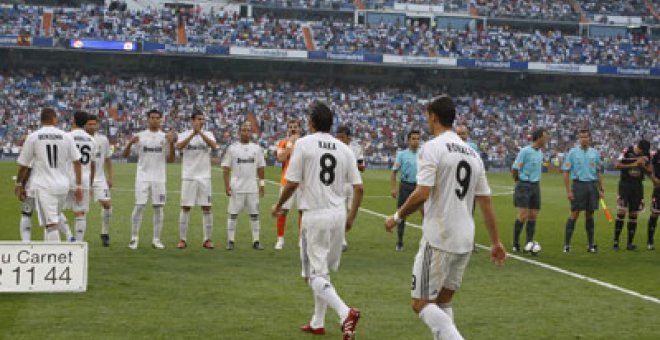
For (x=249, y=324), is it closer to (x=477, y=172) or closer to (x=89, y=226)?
(x=477, y=172)

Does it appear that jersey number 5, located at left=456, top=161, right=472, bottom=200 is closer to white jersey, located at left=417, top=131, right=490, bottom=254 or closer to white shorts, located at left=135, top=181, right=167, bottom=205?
white jersey, located at left=417, top=131, right=490, bottom=254

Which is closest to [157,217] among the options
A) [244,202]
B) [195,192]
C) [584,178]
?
[195,192]

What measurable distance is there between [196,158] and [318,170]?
7.73 m

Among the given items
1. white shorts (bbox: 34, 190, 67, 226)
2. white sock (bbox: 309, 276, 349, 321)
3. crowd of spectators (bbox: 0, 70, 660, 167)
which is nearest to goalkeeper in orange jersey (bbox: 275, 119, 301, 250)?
white shorts (bbox: 34, 190, 67, 226)

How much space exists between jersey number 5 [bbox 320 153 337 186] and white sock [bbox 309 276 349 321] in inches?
37.0

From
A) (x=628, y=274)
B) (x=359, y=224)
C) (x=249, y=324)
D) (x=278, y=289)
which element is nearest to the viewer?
(x=249, y=324)

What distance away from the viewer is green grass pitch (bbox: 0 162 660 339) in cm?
994

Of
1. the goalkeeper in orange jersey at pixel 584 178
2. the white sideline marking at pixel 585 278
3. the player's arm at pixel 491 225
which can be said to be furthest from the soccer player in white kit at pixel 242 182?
the player's arm at pixel 491 225

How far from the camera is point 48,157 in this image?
41.2ft

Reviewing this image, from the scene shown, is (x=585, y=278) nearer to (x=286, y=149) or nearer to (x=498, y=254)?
(x=286, y=149)

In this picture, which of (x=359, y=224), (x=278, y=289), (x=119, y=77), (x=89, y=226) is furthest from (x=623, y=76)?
(x=278, y=289)

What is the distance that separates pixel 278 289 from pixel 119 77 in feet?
177

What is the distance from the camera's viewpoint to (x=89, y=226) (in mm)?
20359

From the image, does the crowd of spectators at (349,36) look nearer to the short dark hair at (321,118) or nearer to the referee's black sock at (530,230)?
the referee's black sock at (530,230)
